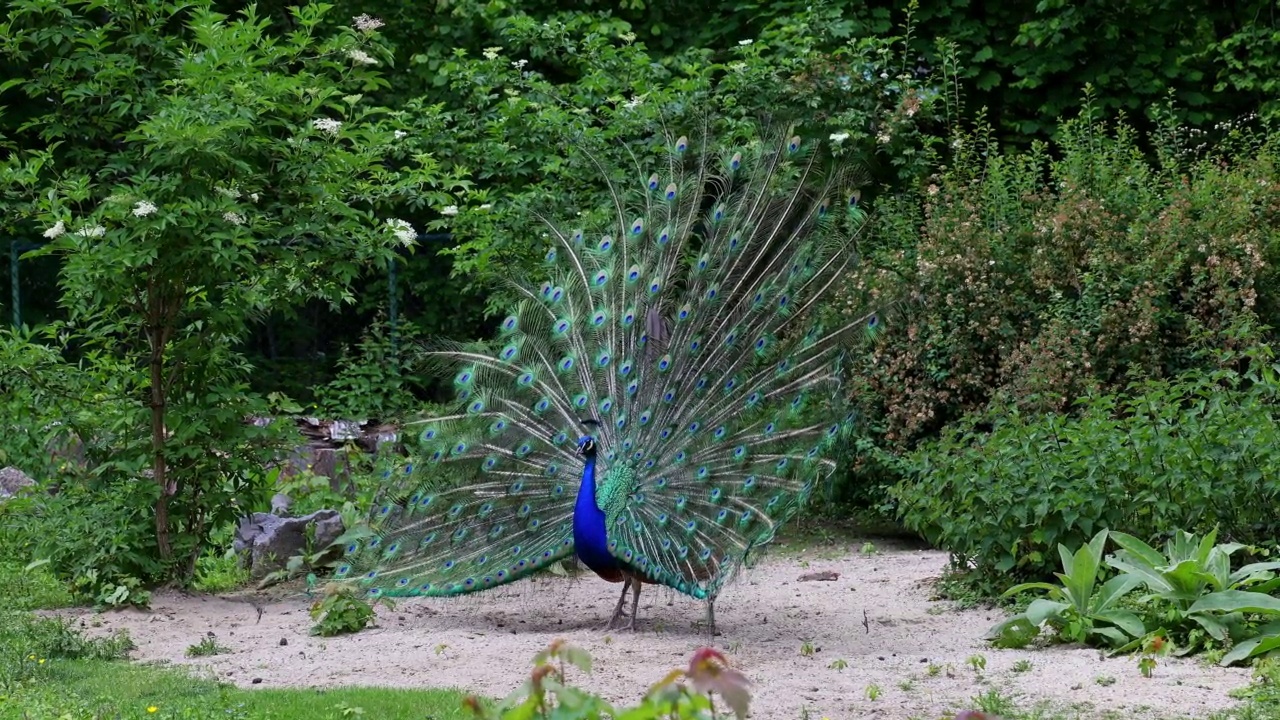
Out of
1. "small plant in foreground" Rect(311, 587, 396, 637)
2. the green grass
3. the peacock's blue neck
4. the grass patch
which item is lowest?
the grass patch

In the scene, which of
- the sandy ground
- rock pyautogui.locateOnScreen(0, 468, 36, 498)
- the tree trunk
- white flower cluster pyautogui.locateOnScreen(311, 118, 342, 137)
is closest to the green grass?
the sandy ground

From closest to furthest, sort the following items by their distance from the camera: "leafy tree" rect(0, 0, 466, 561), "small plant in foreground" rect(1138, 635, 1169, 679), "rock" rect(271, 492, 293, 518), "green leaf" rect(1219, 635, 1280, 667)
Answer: "small plant in foreground" rect(1138, 635, 1169, 679) → "green leaf" rect(1219, 635, 1280, 667) → "leafy tree" rect(0, 0, 466, 561) → "rock" rect(271, 492, 293, 518)

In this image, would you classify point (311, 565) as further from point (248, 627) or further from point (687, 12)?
point (687, 12)

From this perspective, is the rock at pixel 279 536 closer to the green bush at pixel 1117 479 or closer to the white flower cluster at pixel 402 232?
the white flower cluster at pixel 402 232

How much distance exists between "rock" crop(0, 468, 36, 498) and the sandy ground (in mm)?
2973

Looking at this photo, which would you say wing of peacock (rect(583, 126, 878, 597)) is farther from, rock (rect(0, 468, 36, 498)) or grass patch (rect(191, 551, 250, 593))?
rock (rect(0, 468, 36, 498))

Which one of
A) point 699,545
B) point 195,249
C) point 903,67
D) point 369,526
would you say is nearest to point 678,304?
point 699,545

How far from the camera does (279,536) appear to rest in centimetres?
942

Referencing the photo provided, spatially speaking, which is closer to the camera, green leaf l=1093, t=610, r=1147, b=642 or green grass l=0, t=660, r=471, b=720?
green grass l=0, t=660, r=471, b=720

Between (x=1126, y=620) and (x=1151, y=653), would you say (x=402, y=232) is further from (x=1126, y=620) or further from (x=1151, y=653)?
(x=1151, y=653)

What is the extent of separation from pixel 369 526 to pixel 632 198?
7.82ft

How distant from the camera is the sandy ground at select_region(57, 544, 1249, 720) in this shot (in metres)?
5.70

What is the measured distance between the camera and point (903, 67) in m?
12.7

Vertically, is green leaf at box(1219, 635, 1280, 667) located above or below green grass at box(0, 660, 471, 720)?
above
